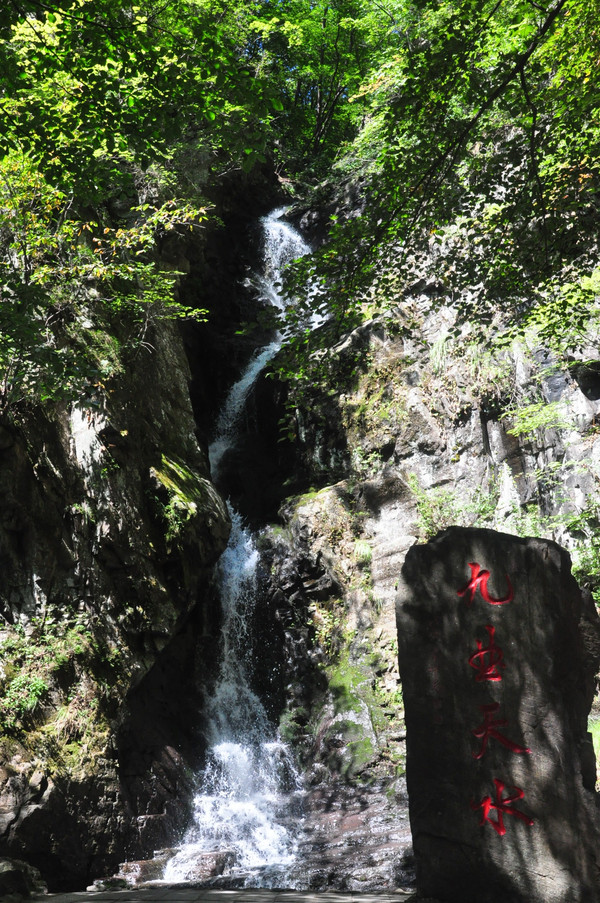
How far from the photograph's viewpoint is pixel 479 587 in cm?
426

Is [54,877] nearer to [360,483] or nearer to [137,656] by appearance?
[137,656]

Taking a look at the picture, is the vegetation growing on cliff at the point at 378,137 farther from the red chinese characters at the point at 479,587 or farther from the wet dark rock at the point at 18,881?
the wet dark rock at the point at 18,881

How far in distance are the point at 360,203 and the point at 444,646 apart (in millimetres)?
16241

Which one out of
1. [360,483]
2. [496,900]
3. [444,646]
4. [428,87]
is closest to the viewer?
[496,900]

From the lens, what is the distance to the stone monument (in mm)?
3785

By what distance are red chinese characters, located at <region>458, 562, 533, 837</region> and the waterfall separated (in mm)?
3332

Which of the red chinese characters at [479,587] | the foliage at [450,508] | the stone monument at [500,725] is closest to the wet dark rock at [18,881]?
the stone monument at [500,725]

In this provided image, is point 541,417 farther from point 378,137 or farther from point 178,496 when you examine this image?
point 178,496

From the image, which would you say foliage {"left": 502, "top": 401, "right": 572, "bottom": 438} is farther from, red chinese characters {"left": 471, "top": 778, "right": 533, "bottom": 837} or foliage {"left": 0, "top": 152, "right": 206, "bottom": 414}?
red chinese characters {"left": 471, "top": 778, "right": 533, "bottom": 837}

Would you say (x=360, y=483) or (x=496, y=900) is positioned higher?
(x=360, y=483)

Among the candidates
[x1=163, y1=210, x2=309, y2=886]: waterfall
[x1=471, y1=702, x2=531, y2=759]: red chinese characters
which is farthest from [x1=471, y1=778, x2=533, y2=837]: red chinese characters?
[x1=163, y1=210, x2=309, y2=886]: waterfall

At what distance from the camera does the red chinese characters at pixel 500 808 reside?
3887 millimetres

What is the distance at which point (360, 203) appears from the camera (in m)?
18.2

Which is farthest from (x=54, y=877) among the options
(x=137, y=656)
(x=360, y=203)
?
(x=360, y=203)
